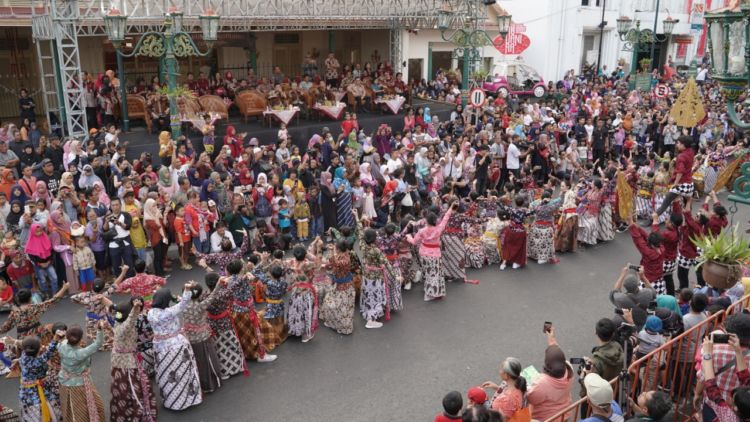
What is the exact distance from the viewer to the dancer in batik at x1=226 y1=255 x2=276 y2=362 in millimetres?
7395

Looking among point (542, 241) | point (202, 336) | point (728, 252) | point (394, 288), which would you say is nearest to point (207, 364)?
point (202, 336)

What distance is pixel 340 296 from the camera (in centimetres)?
849

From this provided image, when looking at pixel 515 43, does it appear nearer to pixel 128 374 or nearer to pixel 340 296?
pixel 340 296

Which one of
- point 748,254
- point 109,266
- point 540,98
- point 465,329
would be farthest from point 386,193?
point 540,98

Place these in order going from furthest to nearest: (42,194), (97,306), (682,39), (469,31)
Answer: (682,39), (469,31), (42,194), (97,306)

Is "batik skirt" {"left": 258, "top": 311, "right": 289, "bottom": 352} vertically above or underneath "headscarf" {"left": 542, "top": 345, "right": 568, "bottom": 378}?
underneath

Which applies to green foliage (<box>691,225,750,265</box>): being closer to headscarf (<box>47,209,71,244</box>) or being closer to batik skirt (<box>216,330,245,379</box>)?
batik skirt (<box>216,330,245,379</box>)

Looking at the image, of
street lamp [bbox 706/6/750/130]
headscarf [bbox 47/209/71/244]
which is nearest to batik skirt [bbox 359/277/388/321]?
headscarf [bbox 47/209/71/244]

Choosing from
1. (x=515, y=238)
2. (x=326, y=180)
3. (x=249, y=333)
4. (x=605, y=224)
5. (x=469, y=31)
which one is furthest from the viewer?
(x=469, y=31)

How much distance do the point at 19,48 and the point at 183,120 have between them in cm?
652

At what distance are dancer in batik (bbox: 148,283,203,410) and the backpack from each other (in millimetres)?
4691

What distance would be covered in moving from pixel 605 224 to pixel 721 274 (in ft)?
21.1

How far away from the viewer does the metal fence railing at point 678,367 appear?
5.95m

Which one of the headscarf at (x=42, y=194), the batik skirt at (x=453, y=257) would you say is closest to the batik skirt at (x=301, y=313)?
the batik skirt at (x=453, y=257)
